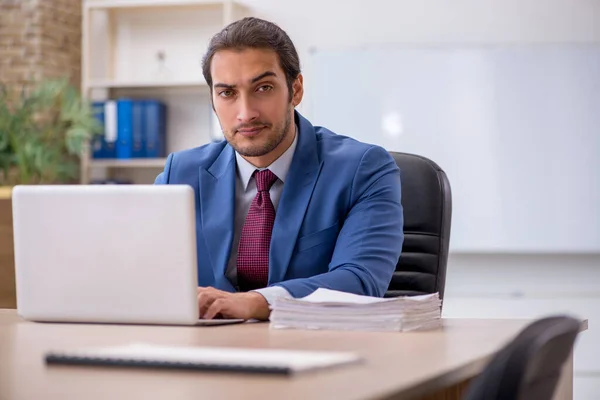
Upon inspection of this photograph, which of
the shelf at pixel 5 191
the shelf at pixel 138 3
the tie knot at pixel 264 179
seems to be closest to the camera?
the tie knot at pixel 264 179

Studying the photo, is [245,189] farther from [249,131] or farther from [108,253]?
[108,253]

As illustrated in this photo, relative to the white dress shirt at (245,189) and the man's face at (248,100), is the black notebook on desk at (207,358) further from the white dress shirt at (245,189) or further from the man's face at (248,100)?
the man's face at (248,100)

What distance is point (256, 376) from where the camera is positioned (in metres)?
1.13

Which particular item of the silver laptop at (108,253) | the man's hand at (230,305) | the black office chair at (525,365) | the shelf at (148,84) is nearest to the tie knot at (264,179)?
the man's hand at (230,305)

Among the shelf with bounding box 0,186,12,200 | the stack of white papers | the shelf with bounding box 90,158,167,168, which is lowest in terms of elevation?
the shelf with bounding box 0,186,12,200

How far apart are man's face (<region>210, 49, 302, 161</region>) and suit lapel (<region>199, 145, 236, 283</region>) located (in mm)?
63

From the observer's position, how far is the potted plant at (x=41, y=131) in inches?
194

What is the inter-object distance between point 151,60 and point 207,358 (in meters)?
4.27

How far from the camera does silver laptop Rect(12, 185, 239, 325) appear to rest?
1653 millimetres

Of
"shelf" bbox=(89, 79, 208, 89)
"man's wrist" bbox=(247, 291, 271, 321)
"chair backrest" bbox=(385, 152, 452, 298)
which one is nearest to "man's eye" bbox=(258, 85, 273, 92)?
"chair backrest" bbox=(385, 152, 452, 298)

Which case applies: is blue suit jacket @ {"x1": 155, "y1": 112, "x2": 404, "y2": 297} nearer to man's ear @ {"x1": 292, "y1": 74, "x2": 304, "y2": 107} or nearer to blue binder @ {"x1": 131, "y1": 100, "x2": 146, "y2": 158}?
man's ear @ {"x1": 292, "y1": 74, "x2": 304, "y2": 107}

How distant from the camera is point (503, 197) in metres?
4.79

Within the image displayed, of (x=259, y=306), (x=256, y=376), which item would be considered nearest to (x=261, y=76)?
(x=259, y=306)

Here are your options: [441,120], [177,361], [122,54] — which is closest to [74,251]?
[177,361]
